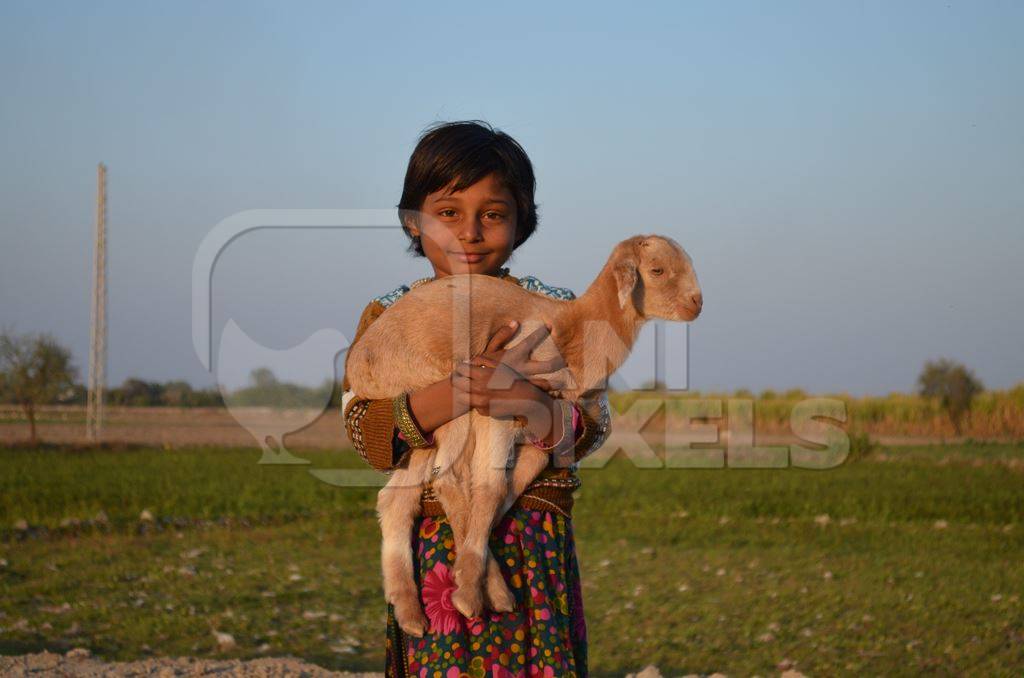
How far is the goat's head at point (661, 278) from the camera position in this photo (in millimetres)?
3256

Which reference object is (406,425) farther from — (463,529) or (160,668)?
(160,668)

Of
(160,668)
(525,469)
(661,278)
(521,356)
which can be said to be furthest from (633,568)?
(521,356)

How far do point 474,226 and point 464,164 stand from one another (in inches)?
8.1

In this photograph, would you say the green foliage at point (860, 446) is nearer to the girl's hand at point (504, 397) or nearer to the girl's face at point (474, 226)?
the girl's face at point (474, 226)

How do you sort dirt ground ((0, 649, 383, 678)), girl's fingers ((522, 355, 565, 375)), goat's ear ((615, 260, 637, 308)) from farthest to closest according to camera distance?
dirt ground ((0, 649, 383, 678))
goat's ear ((615, 260, 637, 308))
girl's fingers ((522, 355, 565, 375))

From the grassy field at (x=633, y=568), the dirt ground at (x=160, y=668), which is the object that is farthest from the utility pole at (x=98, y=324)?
the dirt ground at (x=160, y=668)

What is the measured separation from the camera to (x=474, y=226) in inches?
129

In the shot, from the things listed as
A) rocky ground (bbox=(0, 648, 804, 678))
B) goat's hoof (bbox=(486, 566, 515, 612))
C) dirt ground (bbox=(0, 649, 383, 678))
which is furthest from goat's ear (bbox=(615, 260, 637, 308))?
dirt ground (bbox=(0, 649, 383, 678))

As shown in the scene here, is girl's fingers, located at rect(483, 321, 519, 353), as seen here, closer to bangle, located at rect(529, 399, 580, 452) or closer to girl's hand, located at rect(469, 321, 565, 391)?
girl's hand, located at rect(469, 321, 565, 391)

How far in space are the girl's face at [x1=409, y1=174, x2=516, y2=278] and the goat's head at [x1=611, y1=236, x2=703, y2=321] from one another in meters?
0.38

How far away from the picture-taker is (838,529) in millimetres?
11398

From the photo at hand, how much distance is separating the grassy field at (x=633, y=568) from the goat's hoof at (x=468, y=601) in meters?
3.99

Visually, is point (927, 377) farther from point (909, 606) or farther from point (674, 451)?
point (909, 606)

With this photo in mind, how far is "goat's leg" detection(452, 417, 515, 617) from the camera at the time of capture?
2.80 metres
